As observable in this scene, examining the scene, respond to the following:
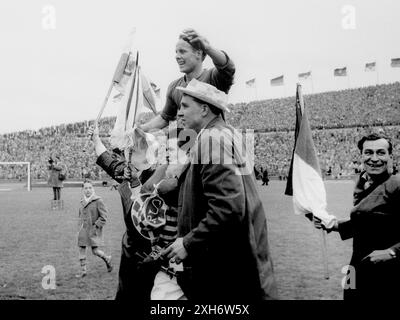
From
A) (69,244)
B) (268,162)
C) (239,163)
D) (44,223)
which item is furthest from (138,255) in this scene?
(268,162)

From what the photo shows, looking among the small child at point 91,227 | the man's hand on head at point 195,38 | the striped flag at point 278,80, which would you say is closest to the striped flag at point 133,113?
the man's hand on head at point 195,38

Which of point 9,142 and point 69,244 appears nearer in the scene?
point 69,244

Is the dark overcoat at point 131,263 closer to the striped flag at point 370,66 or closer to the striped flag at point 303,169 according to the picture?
the striped flag at point 303,169

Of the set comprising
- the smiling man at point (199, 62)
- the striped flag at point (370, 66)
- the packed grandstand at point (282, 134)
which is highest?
the striped flag at point (370, 66)

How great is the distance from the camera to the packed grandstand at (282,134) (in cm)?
4131

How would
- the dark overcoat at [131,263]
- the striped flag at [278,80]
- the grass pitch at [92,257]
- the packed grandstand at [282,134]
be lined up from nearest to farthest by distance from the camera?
the dark overcoat at [131,263]
the grass pitch at [92,257]
the packed grandstand at [282,134]
the striped flag at [278,80]

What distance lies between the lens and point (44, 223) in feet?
45.7

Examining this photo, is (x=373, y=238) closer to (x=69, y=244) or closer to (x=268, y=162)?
(x=69, y=244)

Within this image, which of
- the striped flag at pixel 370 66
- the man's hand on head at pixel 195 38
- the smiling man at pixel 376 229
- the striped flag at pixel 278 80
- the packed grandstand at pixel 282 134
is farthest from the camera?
the striped flag at pixel 278 80

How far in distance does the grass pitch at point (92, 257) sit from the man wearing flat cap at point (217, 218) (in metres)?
3.31

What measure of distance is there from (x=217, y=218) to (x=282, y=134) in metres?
Result: 46.1

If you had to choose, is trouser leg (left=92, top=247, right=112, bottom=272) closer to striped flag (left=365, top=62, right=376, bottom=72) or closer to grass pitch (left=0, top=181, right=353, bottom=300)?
grass pitch (left=0, top=181, right=353, bottom=300)
